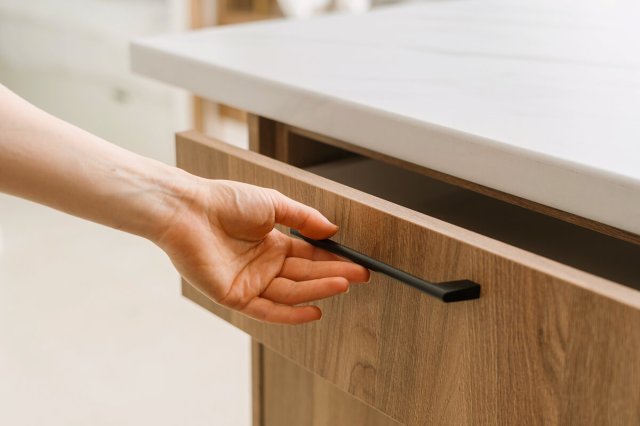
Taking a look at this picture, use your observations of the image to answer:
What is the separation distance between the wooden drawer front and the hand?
20 millimetres

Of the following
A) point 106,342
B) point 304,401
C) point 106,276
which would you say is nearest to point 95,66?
point 106,276

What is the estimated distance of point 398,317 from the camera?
19.5 inches

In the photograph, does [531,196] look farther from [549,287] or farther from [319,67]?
[319,67]

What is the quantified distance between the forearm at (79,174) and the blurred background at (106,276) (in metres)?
0.71

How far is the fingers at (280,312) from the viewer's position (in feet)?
1.78

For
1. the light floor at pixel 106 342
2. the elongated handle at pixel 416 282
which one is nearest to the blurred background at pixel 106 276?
the light floor at pixel 106 342

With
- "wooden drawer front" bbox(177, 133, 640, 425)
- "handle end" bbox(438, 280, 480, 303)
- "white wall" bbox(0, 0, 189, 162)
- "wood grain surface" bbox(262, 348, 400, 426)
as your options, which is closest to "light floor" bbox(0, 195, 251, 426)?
"white wall" bbox(0, 0, 189, 162)

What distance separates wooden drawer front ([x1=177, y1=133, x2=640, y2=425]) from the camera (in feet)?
1.30

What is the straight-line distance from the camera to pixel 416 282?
451mm

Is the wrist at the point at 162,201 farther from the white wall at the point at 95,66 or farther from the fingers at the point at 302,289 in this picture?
the white wall at the point at 95,66

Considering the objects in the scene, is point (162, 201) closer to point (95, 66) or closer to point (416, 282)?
point (416, 282)

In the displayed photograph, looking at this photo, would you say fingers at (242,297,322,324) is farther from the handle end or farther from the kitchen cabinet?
the handle end

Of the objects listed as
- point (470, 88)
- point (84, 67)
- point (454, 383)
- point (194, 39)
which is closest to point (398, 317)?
point (454, 383)

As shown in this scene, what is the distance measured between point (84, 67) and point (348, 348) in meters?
2.12
